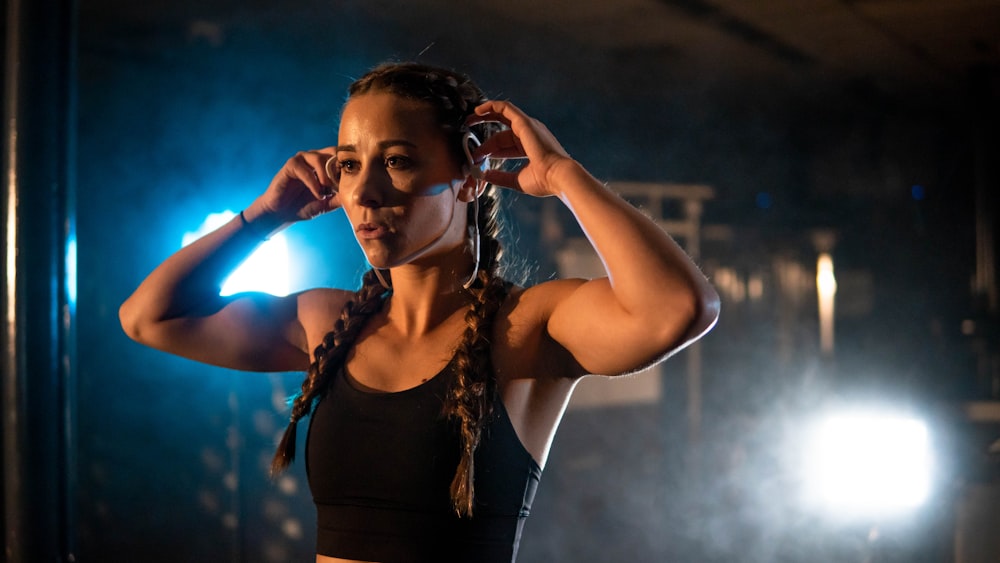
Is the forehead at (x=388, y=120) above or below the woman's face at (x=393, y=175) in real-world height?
above

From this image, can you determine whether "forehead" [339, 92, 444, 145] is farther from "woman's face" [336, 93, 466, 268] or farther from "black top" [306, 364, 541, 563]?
"black top" [306, 364, 541, 563]

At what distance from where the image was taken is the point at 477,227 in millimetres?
1306

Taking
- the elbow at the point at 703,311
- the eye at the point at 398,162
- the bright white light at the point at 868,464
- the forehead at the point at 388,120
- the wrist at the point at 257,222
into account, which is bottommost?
the bright white light at the point at 868,464

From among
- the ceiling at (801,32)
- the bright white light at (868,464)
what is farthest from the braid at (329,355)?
the bright white light at (868,464)

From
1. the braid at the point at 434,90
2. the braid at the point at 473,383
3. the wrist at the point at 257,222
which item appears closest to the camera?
the braid at the point at 473,383

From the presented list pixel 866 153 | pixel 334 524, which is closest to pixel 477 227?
pixel 334 524

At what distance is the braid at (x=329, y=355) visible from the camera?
4.12 feet

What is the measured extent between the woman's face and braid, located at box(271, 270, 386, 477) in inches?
7.2

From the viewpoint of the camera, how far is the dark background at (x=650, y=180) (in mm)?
2625

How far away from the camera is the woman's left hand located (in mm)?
1098

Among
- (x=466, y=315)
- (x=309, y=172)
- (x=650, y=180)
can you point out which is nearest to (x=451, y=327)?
(x=466, y=315)

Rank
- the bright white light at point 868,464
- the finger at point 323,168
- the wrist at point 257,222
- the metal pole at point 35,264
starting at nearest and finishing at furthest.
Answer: the finger at point 323,168 < the wrist at point 257,222 < the metal pole at point 35,264 < the bright white light at point 868,464

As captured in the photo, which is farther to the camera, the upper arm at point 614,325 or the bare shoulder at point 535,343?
the bare shoulder at point 535,343

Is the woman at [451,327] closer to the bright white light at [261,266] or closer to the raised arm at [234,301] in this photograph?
the raised arm at [234,301]
